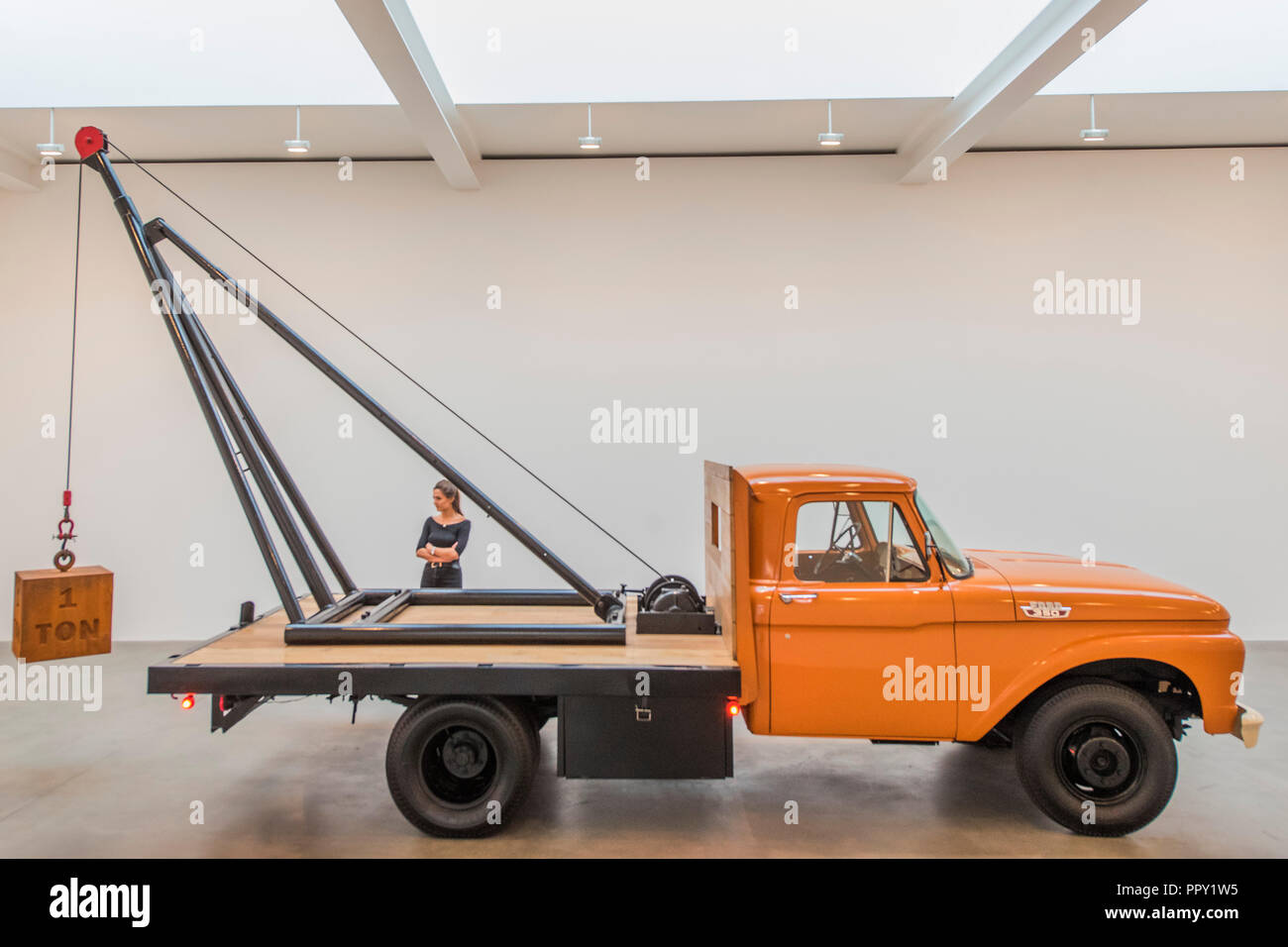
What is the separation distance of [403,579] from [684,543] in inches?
111

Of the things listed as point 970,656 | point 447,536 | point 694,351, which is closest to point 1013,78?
point 694,351

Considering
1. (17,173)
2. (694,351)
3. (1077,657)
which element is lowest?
(1077,657)

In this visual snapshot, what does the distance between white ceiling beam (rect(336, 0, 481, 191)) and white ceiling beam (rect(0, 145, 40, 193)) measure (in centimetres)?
413

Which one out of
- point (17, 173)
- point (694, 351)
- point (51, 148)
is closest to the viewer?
point (51, 148)

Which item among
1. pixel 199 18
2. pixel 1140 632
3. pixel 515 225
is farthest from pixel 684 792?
pixel 199 18

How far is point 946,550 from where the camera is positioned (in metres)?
4.38

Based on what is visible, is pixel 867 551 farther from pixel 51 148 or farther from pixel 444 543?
pixel 51 148

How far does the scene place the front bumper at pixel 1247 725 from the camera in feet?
13.4

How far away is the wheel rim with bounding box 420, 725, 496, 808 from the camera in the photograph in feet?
13.8

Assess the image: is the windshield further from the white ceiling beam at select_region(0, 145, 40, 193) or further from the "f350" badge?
the white ceiling beam at select_region(0, 145, 40, 193)

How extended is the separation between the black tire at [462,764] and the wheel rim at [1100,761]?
2748 millimetres

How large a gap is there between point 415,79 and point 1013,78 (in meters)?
4.28

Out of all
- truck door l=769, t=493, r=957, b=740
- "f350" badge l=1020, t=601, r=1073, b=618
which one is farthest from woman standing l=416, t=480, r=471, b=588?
"f350" badge l=1020, t=601, r=1073, b=618

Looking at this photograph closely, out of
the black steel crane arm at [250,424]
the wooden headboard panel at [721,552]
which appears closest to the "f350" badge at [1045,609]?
the wooden headboard panel at [721,552]
